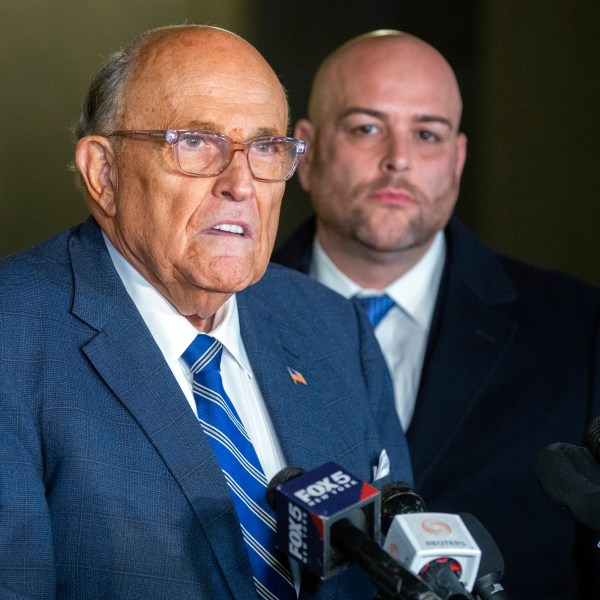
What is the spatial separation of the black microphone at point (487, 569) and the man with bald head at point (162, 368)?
0.36m

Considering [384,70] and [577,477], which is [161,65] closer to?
[577,477]

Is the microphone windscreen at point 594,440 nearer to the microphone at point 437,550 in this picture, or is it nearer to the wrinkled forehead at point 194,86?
the microphone at point 437,550

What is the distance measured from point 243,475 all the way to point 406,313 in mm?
1191

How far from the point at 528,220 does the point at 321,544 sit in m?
3.11

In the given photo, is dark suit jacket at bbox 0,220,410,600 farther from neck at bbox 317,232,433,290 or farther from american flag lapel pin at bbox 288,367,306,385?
neck at bbox 317,232,433,290

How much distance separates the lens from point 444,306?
270cm

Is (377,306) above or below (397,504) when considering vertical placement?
below

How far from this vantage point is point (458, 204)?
13.4ft

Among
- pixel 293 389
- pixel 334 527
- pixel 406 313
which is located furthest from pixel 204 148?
pixel 406 313

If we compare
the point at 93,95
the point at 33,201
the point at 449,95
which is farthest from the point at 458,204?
the point at 93,95

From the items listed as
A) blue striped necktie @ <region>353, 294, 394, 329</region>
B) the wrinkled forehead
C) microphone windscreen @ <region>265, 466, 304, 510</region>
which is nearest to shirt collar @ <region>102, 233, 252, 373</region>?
the wrinkled forehead

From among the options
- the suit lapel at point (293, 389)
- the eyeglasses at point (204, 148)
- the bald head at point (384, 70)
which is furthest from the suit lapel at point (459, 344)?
the eyeglasses at point (204, 148)

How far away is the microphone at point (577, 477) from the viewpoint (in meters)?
1.28

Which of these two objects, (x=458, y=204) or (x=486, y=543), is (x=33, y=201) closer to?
(x=458, y=204)
